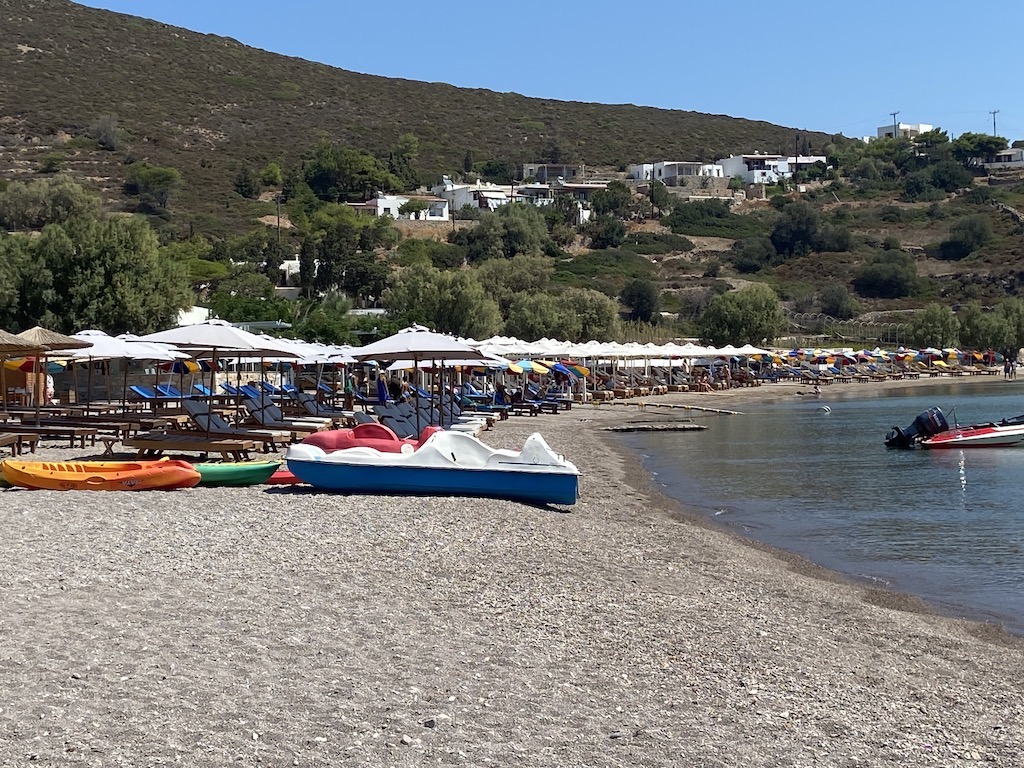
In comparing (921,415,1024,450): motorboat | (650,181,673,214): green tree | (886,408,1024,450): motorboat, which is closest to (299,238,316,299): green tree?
(886,408,1024,450): motorboat

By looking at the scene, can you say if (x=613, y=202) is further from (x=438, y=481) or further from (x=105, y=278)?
(x=438, y=481)

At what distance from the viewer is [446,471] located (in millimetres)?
15258

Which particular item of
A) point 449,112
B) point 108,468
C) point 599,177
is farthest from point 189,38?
point 108,468

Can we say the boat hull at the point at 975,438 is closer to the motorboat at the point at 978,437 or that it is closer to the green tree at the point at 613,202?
the motorboat at the point at 978,437

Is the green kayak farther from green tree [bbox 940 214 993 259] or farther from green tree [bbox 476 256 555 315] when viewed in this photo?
green tree [bbox 940 214 993 259]

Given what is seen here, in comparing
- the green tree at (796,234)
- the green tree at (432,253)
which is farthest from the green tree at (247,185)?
the green tree at (796,234)

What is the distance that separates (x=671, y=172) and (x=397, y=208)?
165ft

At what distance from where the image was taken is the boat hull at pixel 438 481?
15.1 meters

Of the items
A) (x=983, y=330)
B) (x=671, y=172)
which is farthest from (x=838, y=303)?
(x=671, y=172)

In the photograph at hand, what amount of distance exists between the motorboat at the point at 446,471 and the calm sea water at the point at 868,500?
281 cm

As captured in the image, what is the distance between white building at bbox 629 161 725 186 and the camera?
150 metres

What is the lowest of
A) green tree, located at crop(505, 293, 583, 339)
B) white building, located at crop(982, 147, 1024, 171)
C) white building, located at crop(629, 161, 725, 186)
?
green tree, located at crop(505, 293, 583, 339)

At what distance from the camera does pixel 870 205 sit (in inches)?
5615

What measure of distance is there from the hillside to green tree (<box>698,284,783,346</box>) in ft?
130
